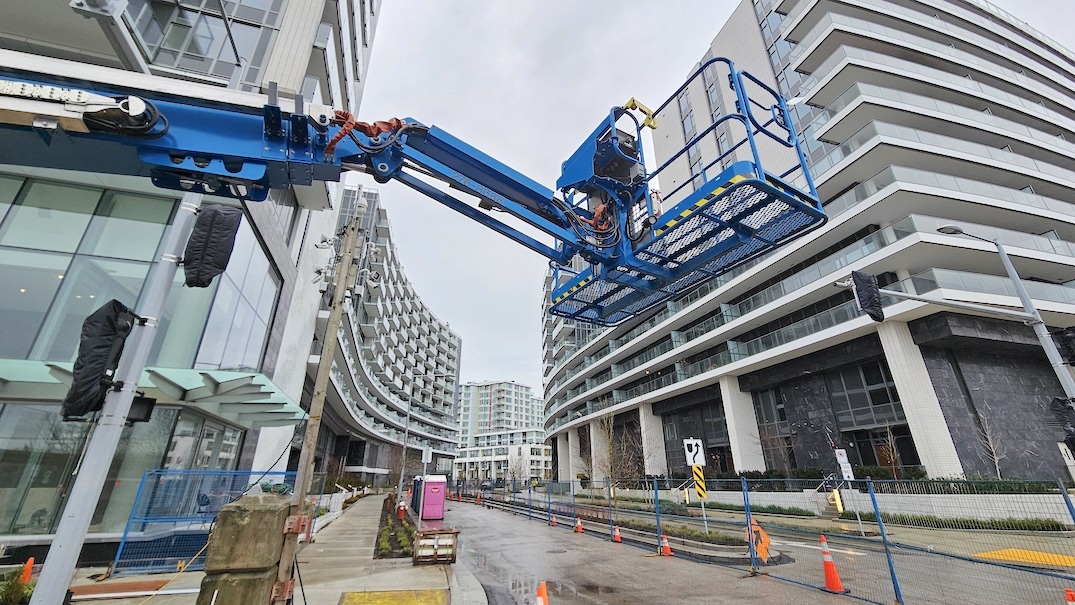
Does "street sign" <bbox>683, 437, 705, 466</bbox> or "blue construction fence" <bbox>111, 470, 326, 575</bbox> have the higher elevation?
"street sign" <bbox>683, 437, 705, 466</bbox>

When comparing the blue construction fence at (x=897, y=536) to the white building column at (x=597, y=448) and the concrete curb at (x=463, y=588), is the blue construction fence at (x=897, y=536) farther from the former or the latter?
the white building column at (x=597, y=448)

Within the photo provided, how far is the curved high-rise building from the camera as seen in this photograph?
20156 mm

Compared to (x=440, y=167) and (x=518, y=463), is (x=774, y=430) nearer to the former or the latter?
(x=440, y=167)

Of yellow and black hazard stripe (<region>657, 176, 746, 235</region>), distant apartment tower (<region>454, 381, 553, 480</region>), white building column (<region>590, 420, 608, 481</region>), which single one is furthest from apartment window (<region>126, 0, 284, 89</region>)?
distant apartment tower (<region>454, 381, 553, 480</region>)

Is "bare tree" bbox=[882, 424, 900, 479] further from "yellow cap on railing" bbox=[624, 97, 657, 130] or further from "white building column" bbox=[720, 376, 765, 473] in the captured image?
"yellow cap on railing" bbox=[624, 97, 657, 130]

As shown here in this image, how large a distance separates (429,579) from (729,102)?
40.6 meters

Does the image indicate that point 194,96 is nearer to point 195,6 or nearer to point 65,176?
point 65,176

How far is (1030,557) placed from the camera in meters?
10.6

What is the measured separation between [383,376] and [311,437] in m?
55.3

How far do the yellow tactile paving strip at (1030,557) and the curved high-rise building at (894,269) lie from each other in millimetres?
8662

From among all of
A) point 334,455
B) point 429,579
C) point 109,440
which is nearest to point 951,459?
point 429,579

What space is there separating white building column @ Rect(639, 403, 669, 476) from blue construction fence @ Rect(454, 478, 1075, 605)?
10254mm

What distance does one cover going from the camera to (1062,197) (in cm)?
2867

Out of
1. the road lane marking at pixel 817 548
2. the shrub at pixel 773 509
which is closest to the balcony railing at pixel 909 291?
the shrub at pixel 773 509
